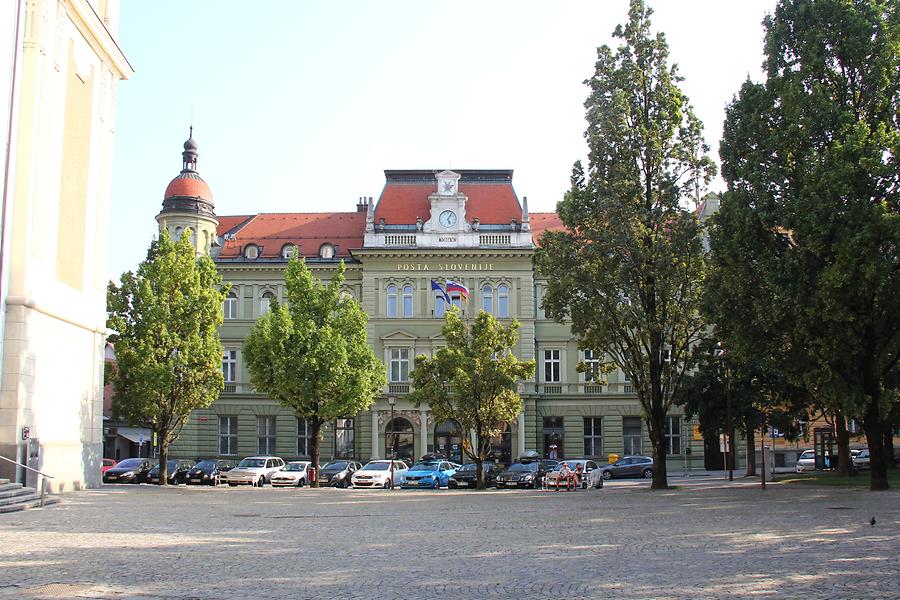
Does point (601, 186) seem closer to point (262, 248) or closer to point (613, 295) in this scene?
point (613, 295)

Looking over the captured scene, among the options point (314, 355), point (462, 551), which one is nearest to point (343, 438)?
point (314, 355)

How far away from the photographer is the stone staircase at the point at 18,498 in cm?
2356

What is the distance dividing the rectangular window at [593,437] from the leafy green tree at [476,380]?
19151 mm

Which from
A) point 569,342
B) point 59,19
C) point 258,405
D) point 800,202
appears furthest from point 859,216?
point 258,405

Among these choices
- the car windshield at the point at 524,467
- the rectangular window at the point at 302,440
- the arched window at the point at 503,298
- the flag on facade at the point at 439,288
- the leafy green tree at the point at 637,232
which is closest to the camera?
the leafy green tree at the point at 637,232

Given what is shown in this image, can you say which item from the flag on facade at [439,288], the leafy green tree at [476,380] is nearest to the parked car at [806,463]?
the leafy green tree at [476,380]

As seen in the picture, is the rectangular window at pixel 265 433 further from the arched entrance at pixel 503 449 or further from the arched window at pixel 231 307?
the arched entrance at pixel 503 449

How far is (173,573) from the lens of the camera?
12742mm

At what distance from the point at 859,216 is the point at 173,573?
21647mm

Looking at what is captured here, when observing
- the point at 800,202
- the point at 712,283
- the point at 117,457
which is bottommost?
the point at 117,457

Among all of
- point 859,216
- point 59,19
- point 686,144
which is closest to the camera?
point 859,216

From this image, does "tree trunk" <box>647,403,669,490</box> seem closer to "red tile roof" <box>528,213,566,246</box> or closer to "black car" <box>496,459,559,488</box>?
"black car" <box>496,459,559,488</box>

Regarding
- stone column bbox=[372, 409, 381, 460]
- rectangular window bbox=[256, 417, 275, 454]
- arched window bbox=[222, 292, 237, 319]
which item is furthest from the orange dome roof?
stone column bbox=[372, 409, 381, 460]

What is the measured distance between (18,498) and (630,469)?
120ft
